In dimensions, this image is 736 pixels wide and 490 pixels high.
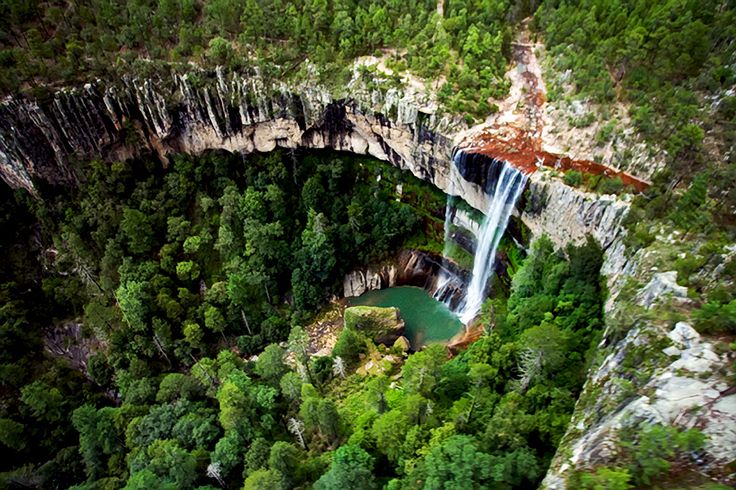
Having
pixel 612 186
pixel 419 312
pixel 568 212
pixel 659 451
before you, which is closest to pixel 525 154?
pixel 568 212

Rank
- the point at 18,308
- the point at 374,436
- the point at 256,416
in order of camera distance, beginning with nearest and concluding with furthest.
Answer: the point at 374,436, the point at 256,416, the point at 18,308

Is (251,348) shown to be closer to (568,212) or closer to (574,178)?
(568,212)

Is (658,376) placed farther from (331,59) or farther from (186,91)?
(186,91)

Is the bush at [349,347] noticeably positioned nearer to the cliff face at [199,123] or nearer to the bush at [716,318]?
the cliff face at [199,123]

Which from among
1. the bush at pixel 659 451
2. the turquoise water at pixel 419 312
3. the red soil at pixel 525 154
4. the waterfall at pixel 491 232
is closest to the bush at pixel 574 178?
the red soil at pixel 525 154

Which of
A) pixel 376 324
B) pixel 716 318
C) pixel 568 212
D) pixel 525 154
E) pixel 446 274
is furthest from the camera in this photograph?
pixel 446 274

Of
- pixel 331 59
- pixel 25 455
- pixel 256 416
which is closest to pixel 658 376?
pixel 256 416

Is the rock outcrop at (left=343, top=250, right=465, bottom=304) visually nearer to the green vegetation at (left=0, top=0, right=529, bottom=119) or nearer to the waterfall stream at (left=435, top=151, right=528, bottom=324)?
the waterfall stream at (left=435, top=151, right=528, bottom=324)
